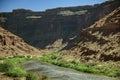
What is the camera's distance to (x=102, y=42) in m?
70.8

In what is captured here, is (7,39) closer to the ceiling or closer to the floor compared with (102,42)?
closer to the floor

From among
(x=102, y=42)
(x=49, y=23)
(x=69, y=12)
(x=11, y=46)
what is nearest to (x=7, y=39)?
(x=11, y=46)

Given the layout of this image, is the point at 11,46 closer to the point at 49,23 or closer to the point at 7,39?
the point at 7,39

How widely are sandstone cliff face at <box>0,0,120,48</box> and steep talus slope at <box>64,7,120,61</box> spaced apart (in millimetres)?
60249

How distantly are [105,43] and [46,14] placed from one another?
349ft

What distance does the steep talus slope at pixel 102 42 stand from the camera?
60.9 m

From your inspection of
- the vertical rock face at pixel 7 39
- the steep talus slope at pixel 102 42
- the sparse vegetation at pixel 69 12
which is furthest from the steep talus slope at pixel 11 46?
the sparse vegetation at pixel 69 12

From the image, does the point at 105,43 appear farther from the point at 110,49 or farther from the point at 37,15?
the point at 37,15

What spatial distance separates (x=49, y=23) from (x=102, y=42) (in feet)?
324

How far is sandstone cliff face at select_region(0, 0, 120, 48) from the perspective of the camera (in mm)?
152250

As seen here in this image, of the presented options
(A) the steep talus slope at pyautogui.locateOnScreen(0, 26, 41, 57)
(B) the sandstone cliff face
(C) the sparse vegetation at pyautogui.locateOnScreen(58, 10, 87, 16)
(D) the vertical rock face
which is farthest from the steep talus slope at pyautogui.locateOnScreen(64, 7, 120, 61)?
(C) the sparse vegetation at pyautogui.locateOnScreen(58, 10, 87, 16)

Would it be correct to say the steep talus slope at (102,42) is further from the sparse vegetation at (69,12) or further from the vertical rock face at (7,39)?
the sparse vegetation at (69,12)

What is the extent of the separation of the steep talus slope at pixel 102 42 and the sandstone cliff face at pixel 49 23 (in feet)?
198

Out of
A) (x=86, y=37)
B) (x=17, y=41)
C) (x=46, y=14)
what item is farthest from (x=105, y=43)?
(x=46, y=14)
